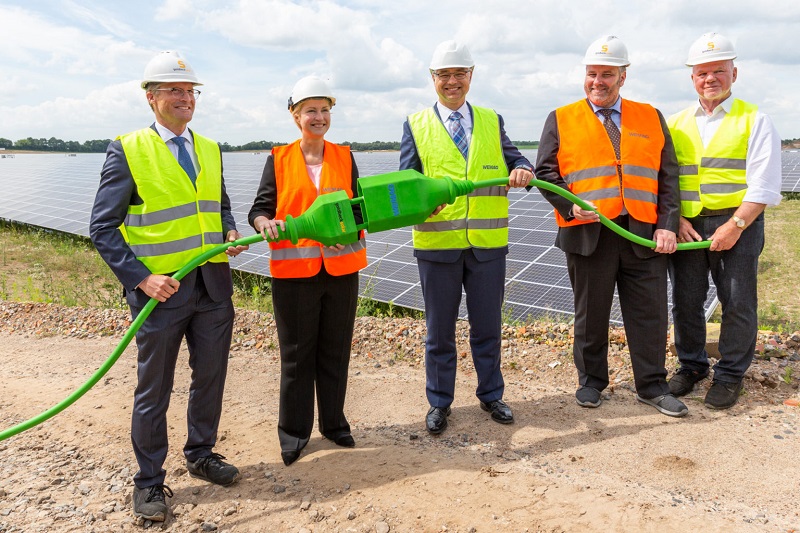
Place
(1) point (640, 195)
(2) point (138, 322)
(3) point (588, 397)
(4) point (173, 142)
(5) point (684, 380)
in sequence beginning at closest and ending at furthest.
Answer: (2) point (138, 322)
(4) point (173, 142)
(1) point (640, 195)
(3) point (588, 397)
(5) point (684, 380)

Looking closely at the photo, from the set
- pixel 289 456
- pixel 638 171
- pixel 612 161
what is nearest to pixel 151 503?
pixel 289 456

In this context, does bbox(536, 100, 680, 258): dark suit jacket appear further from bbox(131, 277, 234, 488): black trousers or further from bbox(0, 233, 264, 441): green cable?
bbox(131, 277, 234, 488): black trousers

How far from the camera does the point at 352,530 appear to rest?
2887 millimetres

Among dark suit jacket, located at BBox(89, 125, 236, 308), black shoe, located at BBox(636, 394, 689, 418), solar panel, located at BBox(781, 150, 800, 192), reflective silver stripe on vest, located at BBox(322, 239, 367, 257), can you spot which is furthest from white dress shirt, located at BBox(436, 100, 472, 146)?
solar panel, located at BBox(781, 150, 800, 192)

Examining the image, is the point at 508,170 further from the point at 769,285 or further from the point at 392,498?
the point at 769,285

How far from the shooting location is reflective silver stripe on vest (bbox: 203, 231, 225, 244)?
3.13 metres

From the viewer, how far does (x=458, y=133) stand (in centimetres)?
369

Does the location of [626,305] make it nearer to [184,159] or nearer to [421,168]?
[421,168]

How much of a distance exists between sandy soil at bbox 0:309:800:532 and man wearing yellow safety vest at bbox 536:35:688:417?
0.55m

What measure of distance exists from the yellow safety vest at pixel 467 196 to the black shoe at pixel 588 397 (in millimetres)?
1313

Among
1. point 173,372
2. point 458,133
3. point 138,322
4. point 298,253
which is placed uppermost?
point 458,133

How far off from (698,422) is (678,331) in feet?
2.38

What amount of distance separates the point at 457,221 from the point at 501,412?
1.33m

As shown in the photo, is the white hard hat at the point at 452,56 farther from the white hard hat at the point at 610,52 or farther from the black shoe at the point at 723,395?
the black shoe at the point at 723,395
